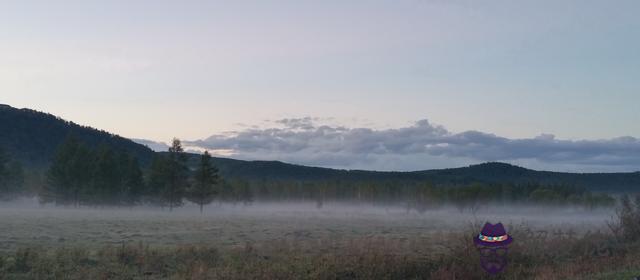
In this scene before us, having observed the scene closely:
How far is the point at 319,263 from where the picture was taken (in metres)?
19.5

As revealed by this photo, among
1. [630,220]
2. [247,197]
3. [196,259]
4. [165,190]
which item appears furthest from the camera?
[247,197]

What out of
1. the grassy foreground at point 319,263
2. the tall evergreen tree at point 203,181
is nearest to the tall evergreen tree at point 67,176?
the tall evergreen tree at point 203,181

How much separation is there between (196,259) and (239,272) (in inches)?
133

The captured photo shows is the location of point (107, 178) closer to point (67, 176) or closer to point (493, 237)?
point (67, 176)

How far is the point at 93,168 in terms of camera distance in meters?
82.8

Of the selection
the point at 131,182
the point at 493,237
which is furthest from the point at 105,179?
the point at 493,237

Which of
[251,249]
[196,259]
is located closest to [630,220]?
[251,249]

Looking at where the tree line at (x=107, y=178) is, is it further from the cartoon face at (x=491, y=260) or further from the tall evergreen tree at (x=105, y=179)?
the cartoon face at (x=491, y=260)

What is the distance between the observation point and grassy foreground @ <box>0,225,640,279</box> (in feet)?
59.7

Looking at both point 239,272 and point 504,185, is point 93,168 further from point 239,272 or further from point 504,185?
point 504,185

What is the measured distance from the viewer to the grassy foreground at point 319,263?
59.7ft

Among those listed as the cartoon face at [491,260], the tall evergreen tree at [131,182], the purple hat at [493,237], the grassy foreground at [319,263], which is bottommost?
the grassy foreground at [319,263]

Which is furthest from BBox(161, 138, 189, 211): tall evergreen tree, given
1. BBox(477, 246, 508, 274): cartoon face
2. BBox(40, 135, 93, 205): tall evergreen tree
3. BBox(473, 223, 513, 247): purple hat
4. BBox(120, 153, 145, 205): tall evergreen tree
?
BBox(473, 223, 513, 247): purple hat

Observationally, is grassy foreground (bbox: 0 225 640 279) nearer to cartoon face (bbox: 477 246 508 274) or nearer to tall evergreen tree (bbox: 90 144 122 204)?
cartoon face (bbox: 477 246 508 274)
